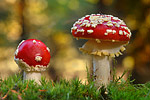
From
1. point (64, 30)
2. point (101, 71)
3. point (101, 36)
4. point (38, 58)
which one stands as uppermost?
point (64, 30)

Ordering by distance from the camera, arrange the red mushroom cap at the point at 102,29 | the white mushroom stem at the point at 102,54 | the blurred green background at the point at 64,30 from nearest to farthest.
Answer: the red mushroom cap at the point at 102,29, the white mushroom stem at the point at 102,54, the blurred green background at the point at 64,30

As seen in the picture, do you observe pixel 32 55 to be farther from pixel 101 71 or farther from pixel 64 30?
pixel 64 30

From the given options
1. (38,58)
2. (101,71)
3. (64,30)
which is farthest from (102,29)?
(64,30)

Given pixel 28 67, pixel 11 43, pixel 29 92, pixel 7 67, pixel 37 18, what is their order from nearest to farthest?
pixel 29 92 → pixel 28 67 → pixel 11 43 → pixel 7 67 → pixel 37 18

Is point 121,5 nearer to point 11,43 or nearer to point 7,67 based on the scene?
point 11,43

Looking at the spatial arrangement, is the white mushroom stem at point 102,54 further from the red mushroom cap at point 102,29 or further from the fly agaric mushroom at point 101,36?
the red mushroom cap at point 102,29

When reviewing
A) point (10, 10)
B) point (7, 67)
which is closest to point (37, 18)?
point (10, 10)

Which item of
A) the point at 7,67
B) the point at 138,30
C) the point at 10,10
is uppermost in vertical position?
the point at 10,10

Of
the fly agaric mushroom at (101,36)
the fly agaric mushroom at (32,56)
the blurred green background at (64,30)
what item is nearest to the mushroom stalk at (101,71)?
the fly agaric mushroom at (101,36)
